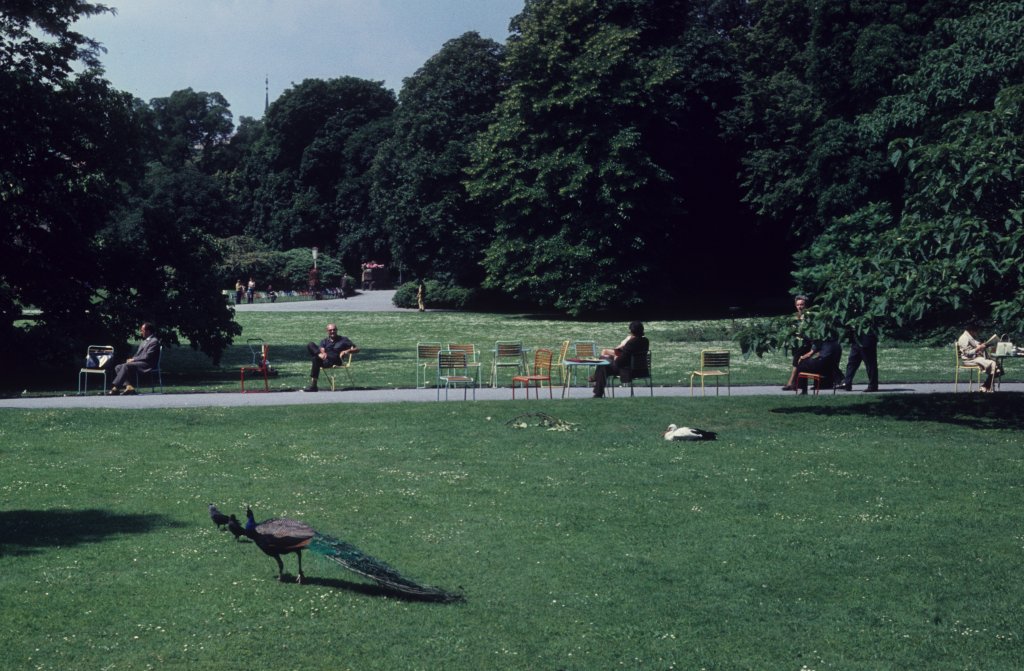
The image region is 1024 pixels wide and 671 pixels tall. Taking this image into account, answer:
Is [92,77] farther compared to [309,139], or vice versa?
[309,139]

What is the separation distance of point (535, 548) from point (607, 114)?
150 ft

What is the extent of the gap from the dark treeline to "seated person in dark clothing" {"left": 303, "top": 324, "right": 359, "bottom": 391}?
555 cm

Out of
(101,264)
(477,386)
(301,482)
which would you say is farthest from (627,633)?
(101,264)

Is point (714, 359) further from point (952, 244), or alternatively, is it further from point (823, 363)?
point (952, 244)

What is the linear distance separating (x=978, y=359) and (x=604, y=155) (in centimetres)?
3094

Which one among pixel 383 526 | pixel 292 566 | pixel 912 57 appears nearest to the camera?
pixel 292 566

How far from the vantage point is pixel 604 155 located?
54062mm

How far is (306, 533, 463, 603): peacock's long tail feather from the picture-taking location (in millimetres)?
8727

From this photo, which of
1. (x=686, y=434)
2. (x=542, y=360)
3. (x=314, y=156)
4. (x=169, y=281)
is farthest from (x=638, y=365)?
(x=314, y=156)

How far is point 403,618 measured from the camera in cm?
866

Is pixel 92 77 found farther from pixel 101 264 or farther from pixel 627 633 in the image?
pixel 627 633

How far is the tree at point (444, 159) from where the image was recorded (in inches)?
2640

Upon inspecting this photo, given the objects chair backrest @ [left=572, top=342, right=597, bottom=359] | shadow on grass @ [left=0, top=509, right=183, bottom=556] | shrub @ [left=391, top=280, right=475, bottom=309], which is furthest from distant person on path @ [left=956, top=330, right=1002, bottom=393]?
shrub @ [left=391, top=280, right=475, bottom=309]

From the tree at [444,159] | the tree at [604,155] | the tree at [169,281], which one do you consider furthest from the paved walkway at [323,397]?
the tree at [444,159]
